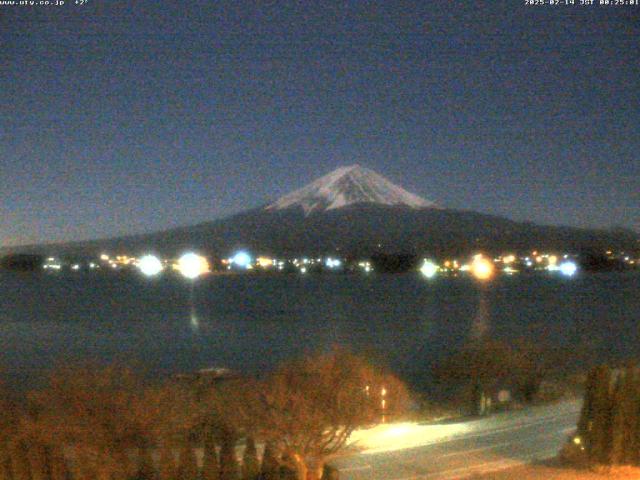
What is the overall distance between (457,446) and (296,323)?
44.4 m

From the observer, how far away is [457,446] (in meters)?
13.1

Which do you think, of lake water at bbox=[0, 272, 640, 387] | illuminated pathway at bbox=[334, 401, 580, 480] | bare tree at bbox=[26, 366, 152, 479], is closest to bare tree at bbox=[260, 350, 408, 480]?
illuminated pathway at bbox=[334, 401, 580, 480]

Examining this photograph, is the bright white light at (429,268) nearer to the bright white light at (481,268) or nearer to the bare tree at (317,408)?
the bright white light at (481,268)

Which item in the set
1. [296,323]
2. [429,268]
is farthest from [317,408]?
[429,268]

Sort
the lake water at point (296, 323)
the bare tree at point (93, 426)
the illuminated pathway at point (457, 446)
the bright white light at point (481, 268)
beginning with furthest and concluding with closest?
the bright white light at point (481, 268)
the lake water at point (296, 323)
the illuminated pathway at point (457, 446)
the bare tree at point (93, 426)

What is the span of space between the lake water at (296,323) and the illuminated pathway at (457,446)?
10.9 meters

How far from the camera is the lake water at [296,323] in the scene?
37.8m

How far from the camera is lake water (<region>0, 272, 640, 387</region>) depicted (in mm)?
37750

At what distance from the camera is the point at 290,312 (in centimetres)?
6662

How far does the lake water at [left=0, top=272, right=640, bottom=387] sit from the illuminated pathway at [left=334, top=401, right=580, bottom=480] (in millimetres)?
10916

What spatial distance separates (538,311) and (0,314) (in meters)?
36.1

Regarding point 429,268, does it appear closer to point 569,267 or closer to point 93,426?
point 569,267

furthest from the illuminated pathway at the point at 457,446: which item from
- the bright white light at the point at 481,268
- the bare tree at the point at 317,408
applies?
the bright white light at the point at 481,268

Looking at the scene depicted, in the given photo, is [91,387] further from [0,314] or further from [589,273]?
[589,273]
